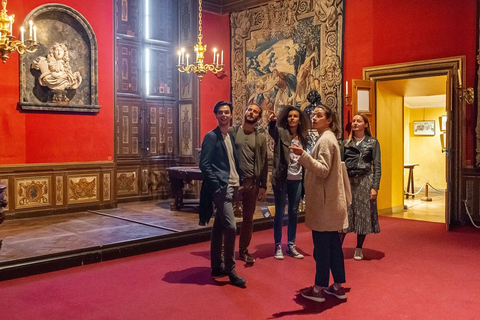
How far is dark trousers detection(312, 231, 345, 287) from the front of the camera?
3434 mm

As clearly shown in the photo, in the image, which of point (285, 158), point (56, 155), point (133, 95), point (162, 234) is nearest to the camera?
point (285, 158)

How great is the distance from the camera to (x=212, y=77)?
955 centimetres


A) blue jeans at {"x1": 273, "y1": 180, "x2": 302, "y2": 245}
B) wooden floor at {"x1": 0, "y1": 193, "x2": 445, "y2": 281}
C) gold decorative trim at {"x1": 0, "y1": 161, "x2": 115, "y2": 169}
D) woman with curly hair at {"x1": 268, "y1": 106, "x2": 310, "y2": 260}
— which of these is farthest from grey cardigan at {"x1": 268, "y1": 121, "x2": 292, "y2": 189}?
gold decorative trim at {"x1": 0, "y1": 161, "x2": 115, "y2": 169}

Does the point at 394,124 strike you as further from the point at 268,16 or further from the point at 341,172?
the point at 341,172

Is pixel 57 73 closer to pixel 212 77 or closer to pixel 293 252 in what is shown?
pixel 212 77

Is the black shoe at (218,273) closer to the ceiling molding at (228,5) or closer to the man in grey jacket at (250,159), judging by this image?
the man in grey jacket at (250,159)

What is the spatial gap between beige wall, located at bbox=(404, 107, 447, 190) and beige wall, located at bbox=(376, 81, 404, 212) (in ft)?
15.8

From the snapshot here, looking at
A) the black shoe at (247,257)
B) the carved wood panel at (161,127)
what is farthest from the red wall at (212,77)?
the black shoe at (247,257)

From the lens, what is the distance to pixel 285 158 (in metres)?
4.63

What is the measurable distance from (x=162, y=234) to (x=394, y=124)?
15.8 feet

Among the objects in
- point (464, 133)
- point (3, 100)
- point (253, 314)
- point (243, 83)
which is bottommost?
point (253, 314)

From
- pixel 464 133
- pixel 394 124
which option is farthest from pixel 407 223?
pixel 394 124

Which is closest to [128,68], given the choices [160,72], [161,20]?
[160,72]

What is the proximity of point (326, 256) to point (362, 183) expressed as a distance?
1.52 meters
